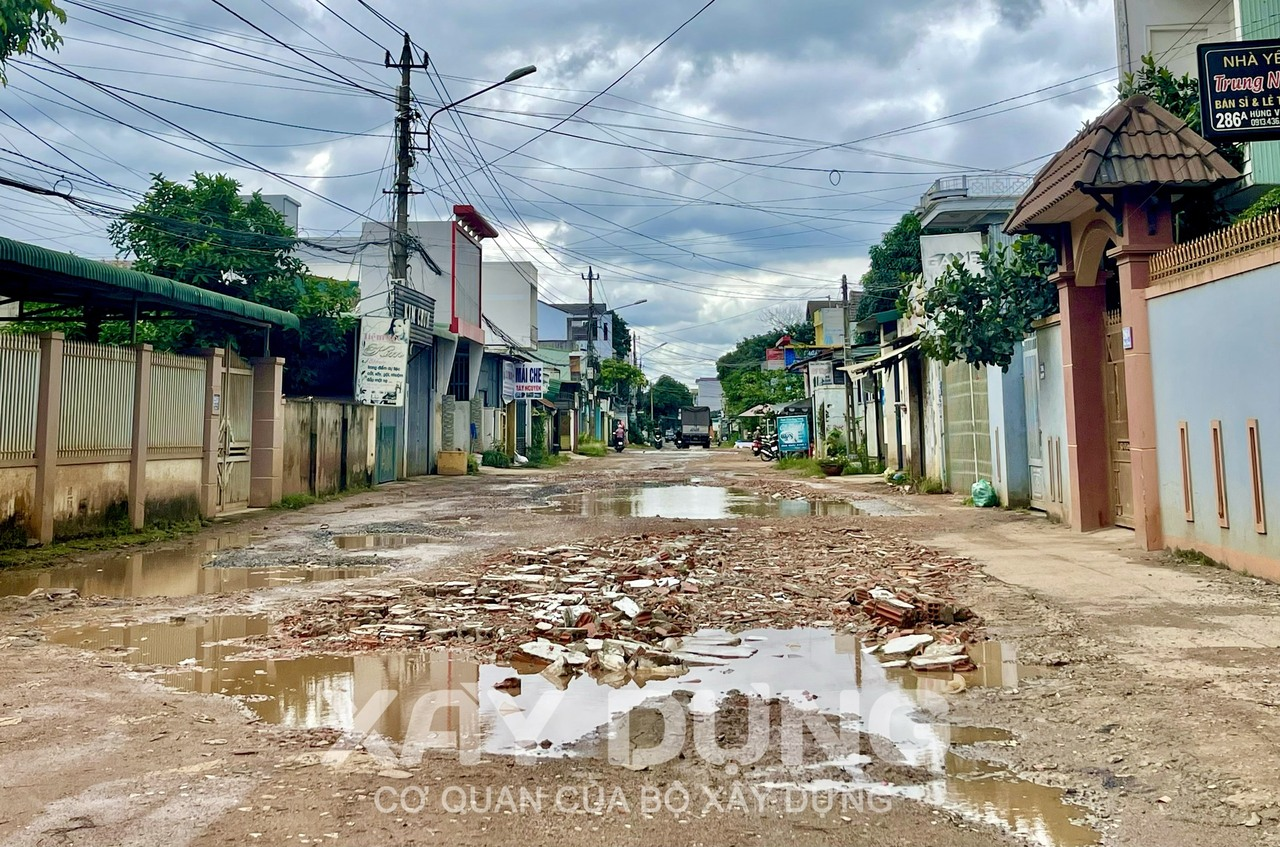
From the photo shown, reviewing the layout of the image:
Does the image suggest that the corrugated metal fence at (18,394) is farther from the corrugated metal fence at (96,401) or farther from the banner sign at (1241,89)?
the banner sign at (1241,89)

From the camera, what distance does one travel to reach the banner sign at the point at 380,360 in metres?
23.1

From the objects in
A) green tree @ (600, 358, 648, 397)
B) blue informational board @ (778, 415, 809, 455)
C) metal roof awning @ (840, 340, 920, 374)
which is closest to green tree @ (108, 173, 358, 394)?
metal roof awning @ (840, 340, 920, 374)

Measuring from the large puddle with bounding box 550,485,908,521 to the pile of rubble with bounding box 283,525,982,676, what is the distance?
4.90 meters

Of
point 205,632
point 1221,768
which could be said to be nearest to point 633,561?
point 205,632

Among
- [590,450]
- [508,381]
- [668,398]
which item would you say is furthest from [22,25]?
[668,398]

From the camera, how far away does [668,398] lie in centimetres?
12094

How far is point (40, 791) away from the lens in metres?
3.81

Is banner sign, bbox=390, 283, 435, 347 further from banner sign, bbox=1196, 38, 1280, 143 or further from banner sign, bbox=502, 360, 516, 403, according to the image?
banner sign, bbox=1196, 38, 1280, 143

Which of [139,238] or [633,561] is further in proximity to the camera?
[139,238]

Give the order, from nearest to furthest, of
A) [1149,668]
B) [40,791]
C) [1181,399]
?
[40,791] < [1149,668] < [1181,399]

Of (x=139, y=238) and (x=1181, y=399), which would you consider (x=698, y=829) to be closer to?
(x=1181, y=399)

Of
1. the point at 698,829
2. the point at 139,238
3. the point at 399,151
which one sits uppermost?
the point at 399,151

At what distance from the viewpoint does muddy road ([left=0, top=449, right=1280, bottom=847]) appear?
3592 millimetres

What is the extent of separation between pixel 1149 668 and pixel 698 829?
3.58m
